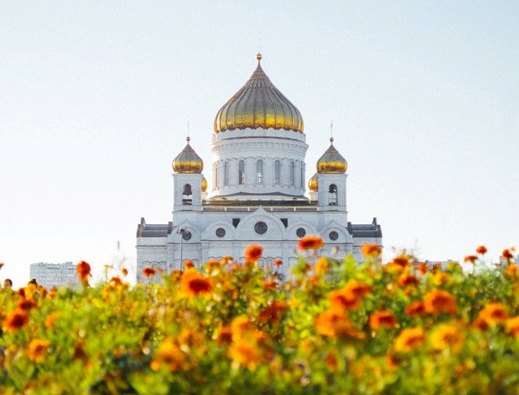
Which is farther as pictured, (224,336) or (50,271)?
(50,271)

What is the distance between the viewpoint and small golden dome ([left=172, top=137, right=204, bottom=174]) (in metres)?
51.1

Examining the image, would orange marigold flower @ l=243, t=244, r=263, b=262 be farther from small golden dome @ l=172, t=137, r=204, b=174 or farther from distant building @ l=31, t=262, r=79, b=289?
distant building @ l=31, t=262, r=79, b=289

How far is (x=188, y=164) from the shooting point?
51.1 metres

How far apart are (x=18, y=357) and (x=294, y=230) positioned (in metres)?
43.1

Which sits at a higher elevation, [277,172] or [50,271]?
[50,271]

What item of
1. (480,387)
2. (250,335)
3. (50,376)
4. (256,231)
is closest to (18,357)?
(50,376)

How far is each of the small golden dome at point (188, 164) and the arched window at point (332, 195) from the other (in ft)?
21.0

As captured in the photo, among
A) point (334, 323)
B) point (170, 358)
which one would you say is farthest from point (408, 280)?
point (170, 358)

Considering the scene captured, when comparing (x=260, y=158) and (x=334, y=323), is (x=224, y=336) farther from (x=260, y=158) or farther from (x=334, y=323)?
(x=260, y=158)

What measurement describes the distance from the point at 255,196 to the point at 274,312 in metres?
44.6

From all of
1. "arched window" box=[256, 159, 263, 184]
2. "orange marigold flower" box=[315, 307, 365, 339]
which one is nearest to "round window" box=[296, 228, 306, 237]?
"arched window" box=[256, 159, 263, 184]

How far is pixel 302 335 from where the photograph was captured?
7375 millimetres

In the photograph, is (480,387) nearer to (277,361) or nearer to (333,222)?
(277,361)

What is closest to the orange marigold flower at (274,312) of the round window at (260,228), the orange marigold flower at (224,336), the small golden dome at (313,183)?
the orange marigold flower at (224,336)
